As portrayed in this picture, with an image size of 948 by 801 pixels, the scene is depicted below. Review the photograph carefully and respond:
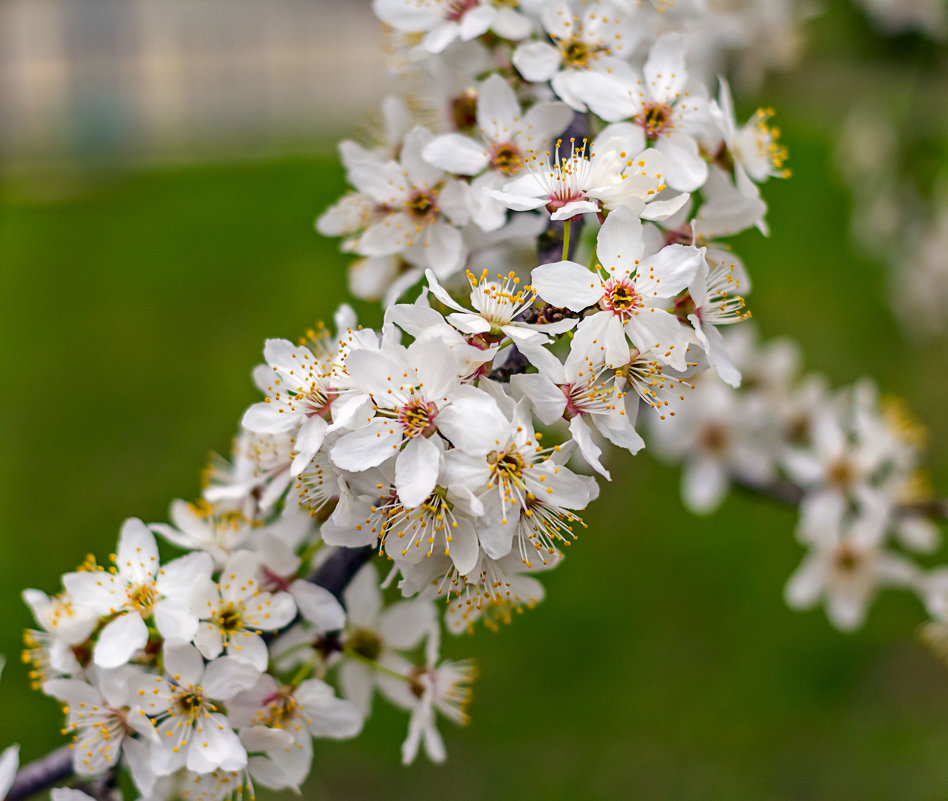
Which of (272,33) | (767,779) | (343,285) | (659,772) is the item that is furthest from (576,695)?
(272,33)

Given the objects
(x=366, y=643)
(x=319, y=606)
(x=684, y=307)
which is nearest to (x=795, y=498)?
(x=684, y=307)

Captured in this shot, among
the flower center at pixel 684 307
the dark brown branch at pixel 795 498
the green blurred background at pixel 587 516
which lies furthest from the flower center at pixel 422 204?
the green blurred background at pixel 587 516

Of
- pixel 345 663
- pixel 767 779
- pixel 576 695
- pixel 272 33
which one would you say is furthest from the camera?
pixel 272 33

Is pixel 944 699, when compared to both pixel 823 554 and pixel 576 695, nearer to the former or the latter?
pixel 576 695

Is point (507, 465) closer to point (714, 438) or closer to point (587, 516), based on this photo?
point (714, 438)

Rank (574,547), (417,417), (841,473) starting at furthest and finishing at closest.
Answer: (574,547) → (841,473) → (417,417)

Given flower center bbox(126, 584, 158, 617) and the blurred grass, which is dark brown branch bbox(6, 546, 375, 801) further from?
the blurred grass
